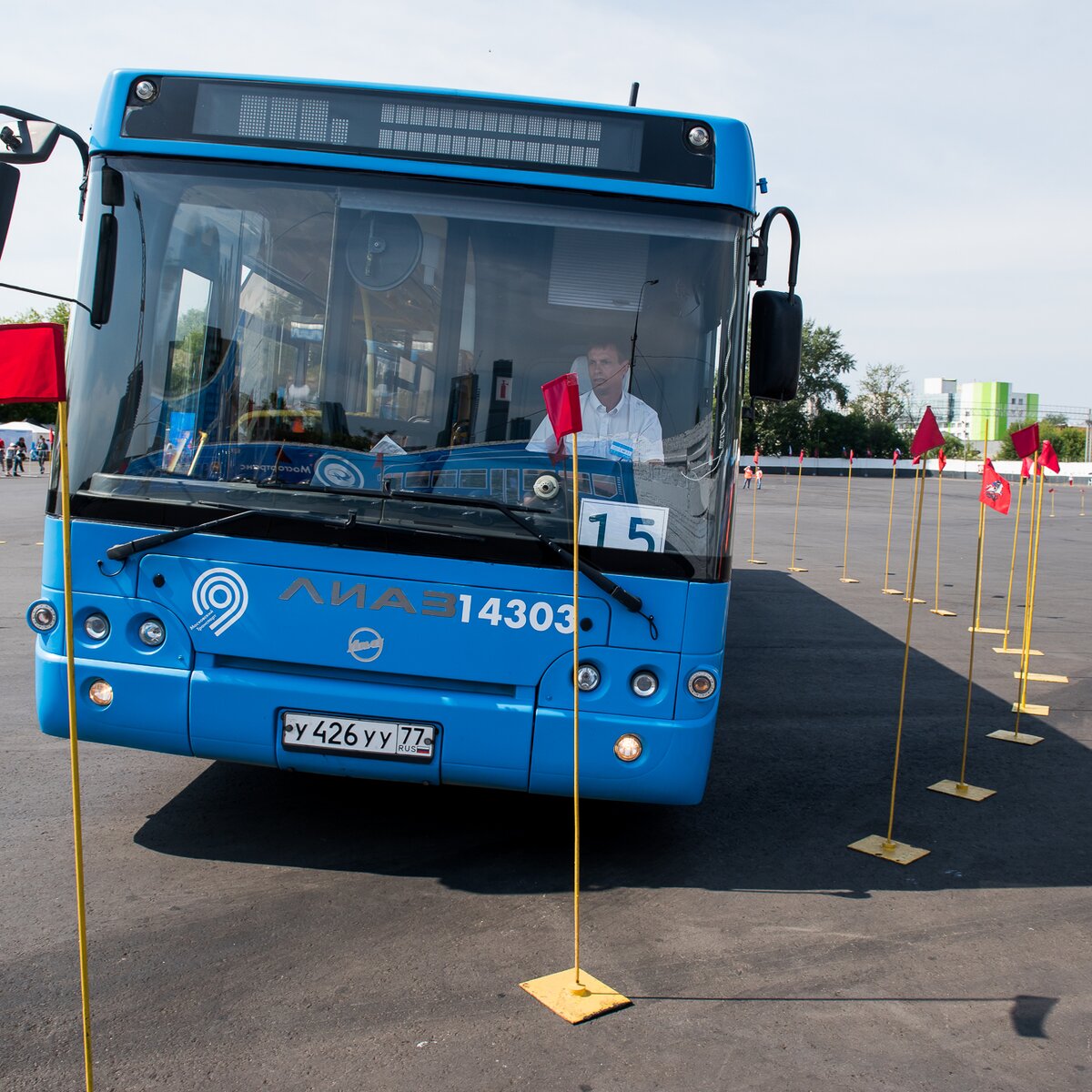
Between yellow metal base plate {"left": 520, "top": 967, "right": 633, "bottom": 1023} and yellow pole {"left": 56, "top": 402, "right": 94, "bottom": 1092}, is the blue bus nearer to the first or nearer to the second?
yellow metal base plate {"left": 520, "top": 967, "right": 633, "bottom": 1023}

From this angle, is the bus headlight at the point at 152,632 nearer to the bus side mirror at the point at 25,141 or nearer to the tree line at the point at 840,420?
the bus side mirror at the point at 25,141

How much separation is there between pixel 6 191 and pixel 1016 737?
704 cm

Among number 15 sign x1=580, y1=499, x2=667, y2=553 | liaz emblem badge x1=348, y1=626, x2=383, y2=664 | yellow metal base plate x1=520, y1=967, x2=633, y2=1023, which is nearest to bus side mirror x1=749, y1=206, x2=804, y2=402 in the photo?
number 15 sign x1=580, y1=499, x2=667, y2=553

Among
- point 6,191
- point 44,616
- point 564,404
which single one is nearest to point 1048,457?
point 564,404

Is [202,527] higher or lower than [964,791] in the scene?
higher

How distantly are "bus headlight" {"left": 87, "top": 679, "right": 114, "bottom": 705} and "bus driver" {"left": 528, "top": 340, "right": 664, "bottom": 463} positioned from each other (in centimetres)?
196

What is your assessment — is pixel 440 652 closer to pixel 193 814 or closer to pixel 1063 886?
pixel 193 814

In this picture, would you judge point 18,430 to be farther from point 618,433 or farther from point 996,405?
point 996,405

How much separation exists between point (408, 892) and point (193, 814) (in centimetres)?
145

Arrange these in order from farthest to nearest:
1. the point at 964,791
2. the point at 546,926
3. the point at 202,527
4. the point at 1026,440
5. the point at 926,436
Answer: the point at 1026,440
the point at 964,791
the point at 926,436
the point at 202,527
the point at 546,926

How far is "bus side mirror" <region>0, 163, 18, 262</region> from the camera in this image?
3.77m

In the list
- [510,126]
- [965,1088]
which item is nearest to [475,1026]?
[965,1088]

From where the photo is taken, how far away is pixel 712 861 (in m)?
5.18

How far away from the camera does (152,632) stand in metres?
4.61
